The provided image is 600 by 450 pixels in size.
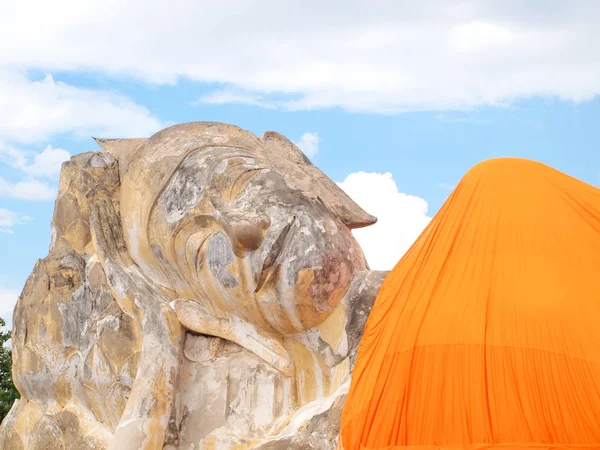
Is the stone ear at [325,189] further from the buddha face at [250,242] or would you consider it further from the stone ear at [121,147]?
the stone ear at [121,147]

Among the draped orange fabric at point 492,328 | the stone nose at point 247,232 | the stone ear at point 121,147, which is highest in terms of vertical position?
the stone ear at point 121,147

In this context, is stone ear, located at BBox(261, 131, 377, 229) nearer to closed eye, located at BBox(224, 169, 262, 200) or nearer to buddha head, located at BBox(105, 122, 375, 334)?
buddha head, located at BBox(105, 122, 375, 334)

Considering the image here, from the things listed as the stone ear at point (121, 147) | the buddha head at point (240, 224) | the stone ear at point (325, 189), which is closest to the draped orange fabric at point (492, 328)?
the buddha head at point (240, 224)

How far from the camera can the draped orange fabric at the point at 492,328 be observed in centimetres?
489

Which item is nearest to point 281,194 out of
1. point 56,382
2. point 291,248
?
point 291,248

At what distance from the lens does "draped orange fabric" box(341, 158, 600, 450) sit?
489 cm

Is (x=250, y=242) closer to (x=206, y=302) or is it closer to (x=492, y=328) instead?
(x=206, y=302)

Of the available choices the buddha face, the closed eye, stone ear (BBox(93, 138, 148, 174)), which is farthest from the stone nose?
stone ear (BBox(93, 138, 148, 174))

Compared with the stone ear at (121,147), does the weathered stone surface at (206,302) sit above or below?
below

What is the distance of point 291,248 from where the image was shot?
5.89 m

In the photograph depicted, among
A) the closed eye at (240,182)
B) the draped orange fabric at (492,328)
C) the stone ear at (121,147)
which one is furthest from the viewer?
the stone ear at (121,147)

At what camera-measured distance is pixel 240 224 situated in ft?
19.6

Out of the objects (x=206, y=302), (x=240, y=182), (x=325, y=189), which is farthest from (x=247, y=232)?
(x=325, y=189)

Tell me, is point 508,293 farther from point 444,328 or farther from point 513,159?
point 513,159
